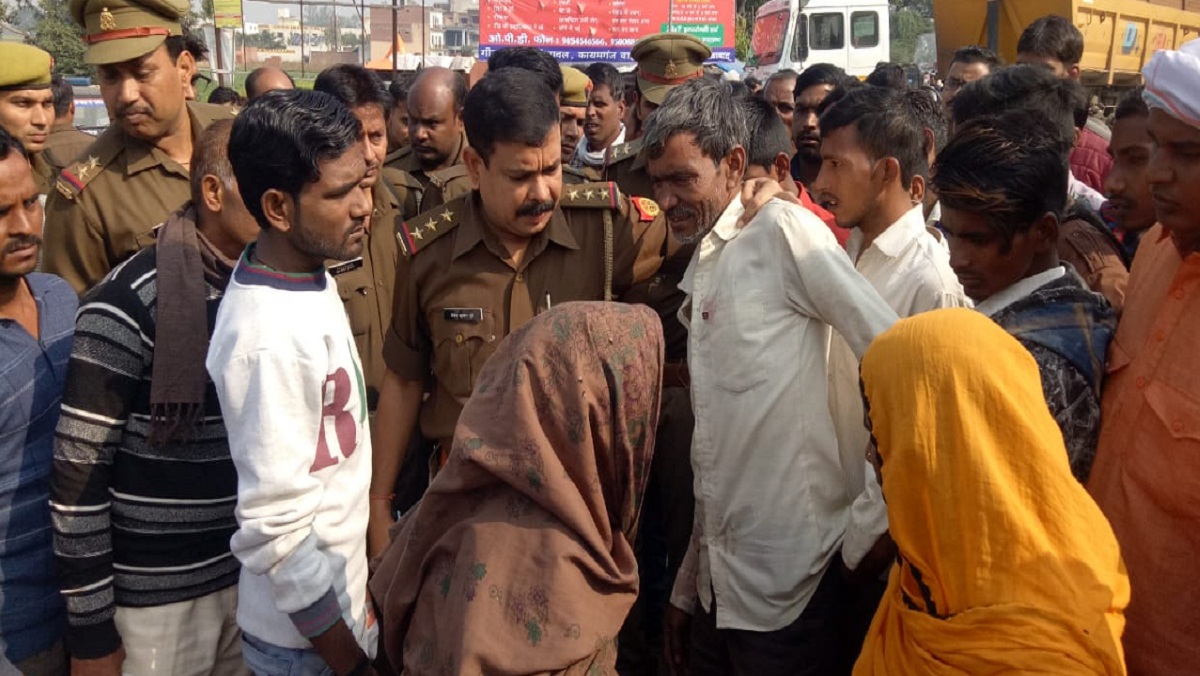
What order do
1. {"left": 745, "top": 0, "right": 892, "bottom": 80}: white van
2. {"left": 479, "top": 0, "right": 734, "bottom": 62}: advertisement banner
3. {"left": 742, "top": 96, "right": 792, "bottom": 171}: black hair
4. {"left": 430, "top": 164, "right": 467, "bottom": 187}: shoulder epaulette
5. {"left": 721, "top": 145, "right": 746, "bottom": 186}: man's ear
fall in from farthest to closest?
1. {"left": 479, "top": 0, "right": 734, "bottom": 62}: advertisement banner
2. {"left": 745, "top": 0, "right": 892, "bottom": 80}: white van
3. {"left": 430, "top": 164, "right": 467, "bottom": 187}: shoulder epaulette
4. {"left": 742, "top": 96, "right": 792, "bottom": 171}: black hair
5. {"left": 721, "top": 145, "right": 746, "bottom": 186}: man's ear

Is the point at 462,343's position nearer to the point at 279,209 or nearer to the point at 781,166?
the point at 279,209

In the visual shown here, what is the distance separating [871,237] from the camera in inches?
112

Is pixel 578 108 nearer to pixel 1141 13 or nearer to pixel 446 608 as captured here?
pixel 446 608

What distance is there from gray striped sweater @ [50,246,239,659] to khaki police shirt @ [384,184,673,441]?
83 cm

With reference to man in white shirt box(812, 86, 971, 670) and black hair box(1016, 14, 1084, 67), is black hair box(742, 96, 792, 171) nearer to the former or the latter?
man in white shirt box(812, 86, 971, 670)

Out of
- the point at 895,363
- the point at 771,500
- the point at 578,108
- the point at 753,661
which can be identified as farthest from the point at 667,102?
the point at 578,108

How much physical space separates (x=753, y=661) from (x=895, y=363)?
3.71 ft

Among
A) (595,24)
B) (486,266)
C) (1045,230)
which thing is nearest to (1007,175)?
(1045,230)

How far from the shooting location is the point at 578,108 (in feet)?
21.0

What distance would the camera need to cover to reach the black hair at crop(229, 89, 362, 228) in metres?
2.04

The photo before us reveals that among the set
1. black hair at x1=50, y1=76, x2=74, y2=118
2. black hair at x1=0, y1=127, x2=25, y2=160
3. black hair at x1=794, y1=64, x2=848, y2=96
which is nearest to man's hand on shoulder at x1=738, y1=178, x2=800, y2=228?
black hair at x1=0, y1=127, x2=25, y2=160

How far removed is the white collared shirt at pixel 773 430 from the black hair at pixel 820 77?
145 inches

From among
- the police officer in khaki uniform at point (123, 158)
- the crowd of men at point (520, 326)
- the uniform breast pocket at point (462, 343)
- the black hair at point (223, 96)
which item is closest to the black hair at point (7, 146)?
the crowd of men at point (520, 326)

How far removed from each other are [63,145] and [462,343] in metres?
4.83
